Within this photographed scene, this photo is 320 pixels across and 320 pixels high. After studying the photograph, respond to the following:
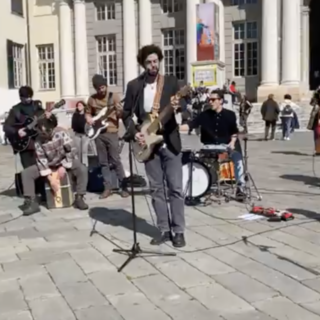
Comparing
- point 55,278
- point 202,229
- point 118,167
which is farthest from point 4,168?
point 55,278

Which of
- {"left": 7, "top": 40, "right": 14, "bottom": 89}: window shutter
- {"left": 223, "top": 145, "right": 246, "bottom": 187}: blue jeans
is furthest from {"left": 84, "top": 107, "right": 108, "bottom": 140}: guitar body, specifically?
{"left": 7, "top": 40, "right": 14, "bottom": 89}: window shutter

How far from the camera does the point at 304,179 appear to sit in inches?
422

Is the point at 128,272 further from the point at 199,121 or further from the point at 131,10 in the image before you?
the point at 131,10

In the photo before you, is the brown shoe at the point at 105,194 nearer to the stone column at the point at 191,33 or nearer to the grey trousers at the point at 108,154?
the grey trousers at the point at 108,154

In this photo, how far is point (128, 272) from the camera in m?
5.06

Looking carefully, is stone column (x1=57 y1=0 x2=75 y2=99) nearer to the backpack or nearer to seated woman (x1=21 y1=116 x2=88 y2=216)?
the backpack

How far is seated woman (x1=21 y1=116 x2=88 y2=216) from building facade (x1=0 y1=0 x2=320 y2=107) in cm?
2179

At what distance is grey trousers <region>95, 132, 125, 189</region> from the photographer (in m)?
8.74

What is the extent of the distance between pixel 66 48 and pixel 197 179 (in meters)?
29.4

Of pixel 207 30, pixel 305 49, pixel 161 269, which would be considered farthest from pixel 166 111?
pixel 305 49

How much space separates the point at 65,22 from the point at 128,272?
107 feet

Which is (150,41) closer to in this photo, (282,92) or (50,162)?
(282,92)

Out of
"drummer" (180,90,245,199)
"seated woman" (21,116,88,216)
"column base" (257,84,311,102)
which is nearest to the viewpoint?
"seated woman" (21,116,88,216)

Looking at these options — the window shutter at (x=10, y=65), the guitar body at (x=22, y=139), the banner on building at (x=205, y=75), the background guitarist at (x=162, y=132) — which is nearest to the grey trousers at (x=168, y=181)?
the background guitarist at (x=162, y=132)
